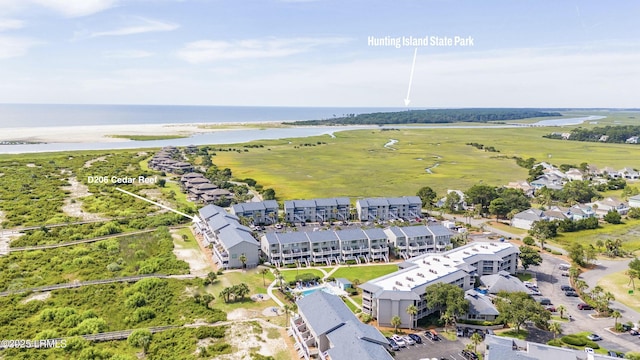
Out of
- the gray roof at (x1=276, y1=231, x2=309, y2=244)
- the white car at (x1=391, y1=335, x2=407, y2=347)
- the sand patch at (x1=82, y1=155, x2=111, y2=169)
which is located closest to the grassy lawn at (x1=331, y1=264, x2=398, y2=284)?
the gray roof at (x1=276, y1=231, x2=309, y2=244)

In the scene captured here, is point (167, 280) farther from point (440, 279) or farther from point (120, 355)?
point (440, 279)

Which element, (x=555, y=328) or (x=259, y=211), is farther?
(x=259, y=211)

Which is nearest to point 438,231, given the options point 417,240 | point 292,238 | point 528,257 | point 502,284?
point 417,240

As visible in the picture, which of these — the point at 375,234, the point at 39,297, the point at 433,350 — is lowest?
the point at 433,350

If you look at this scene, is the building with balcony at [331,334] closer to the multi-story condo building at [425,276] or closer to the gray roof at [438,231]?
the multi-story condo building at [425,276]

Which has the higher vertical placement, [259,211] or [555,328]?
[259,211]

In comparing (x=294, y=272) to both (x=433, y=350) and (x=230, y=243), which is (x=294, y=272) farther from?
(x=433, y=350)

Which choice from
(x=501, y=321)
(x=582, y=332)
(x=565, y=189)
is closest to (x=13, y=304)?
(x=501, y=321)
